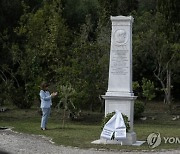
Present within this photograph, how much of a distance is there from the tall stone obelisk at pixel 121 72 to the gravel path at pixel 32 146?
5.98ft

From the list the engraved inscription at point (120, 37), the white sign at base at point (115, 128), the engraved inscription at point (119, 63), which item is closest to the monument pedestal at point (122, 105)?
the white sign at base at point (115, 128)

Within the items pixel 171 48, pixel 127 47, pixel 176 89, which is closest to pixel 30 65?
pixel 171 48

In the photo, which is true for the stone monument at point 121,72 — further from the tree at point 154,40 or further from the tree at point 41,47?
the tree at point 154,40

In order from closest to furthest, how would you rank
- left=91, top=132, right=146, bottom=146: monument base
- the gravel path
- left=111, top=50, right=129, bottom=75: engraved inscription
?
the gravel path, left=91, top=132, right=146, bottom=146: monument base, left=111, top=50, right=129, bottom=75: engraved inscription

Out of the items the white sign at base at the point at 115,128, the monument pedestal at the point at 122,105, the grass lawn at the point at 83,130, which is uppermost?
the monument pedestal at the point at 122,105

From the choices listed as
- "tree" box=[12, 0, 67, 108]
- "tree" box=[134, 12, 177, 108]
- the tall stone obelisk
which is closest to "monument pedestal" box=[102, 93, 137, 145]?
the tall stone obelisk

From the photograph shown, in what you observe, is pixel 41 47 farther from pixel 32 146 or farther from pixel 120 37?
pixel 32 146

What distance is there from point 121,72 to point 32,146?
10.3 feet

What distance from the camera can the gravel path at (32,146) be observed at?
10757mm

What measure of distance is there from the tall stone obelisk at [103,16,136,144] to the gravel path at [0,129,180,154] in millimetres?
1824

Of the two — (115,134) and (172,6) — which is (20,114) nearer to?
(172,6)

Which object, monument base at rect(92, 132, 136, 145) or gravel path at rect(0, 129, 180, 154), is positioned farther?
monument base at rect(92, 132, 136, 145)

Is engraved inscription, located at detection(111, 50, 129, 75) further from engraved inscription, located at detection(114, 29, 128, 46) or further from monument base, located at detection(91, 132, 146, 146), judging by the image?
monument base, located at detection(91, 132, 146, 146)

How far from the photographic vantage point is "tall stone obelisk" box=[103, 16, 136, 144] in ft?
40.7
